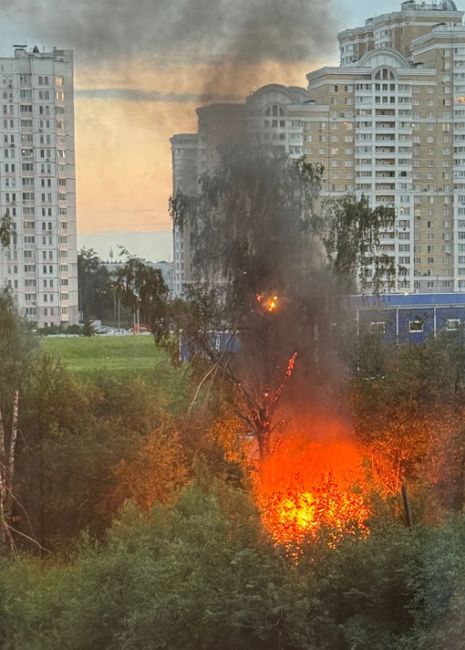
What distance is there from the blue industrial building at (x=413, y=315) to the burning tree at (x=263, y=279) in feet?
1.34

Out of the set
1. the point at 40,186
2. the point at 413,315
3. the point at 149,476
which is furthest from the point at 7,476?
the point at 413,315

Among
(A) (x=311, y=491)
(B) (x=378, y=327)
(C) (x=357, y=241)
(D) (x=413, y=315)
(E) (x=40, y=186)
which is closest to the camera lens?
(A) (x=311, y=491)

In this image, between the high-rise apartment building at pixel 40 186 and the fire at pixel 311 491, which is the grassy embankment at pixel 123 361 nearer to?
the high-rise apartment building at pixel 40 186

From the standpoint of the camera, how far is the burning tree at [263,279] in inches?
146

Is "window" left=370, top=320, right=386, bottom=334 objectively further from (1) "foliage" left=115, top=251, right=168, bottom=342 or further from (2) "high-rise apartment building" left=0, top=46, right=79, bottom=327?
(2) "high-rise apartment building" left=0, top=46, right=79, bottom=327

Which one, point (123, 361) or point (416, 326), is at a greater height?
point (416, 326)

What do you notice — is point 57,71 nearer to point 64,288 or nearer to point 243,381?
point 64,288

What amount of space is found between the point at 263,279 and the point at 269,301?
0.10m

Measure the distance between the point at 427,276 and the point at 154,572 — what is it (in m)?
2.68

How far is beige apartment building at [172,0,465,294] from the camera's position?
445 centimetres

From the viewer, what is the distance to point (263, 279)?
12.4 feet

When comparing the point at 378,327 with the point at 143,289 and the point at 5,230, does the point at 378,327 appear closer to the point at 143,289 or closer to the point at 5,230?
the point at 143,289

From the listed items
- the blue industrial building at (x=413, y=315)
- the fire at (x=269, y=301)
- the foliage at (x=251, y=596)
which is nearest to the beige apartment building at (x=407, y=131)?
the blue industrial building at (x=413, y=315)

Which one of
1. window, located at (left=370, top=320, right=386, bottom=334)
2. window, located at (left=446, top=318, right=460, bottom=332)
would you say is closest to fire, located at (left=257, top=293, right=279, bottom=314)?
window, located at (left=370, top=320, right=386, bottom=334)
